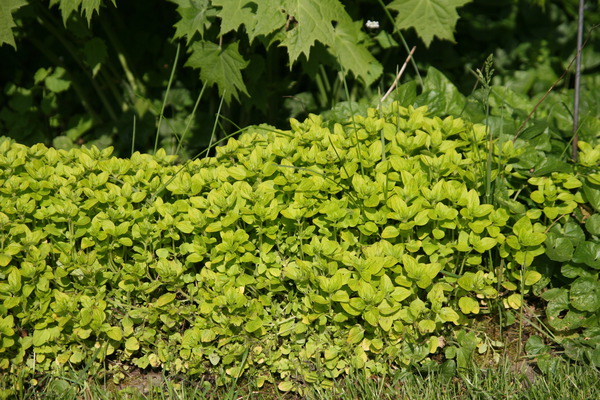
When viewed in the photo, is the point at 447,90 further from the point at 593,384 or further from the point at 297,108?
the point at 593,384

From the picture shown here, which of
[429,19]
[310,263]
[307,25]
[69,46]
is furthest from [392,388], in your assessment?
[69,46]

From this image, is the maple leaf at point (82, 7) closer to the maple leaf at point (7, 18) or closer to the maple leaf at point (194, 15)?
the maple leaf at point (7, 18)

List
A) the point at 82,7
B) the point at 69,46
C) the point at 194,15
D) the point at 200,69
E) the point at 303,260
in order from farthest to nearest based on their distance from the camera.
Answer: the point at 69,46 → the point at 200,69 → the point at 194,15 → the point at 82,7 → the point at 303,260

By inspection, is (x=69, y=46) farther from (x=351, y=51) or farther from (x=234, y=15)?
(x=351, y=51)

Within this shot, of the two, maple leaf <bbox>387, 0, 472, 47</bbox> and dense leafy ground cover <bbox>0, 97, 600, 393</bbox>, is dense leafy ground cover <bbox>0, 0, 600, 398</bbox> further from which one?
maple leaf <bbox>387, 0, 472, 47</bbox>

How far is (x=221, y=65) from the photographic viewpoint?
278 centimetres

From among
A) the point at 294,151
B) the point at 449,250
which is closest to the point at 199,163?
the point at 294,151

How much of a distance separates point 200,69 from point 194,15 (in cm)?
42

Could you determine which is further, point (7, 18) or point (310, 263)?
point (7, 18)

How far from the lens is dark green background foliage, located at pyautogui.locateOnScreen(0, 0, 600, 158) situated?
10.1 feet

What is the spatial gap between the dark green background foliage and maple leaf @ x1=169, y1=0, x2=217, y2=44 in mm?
45

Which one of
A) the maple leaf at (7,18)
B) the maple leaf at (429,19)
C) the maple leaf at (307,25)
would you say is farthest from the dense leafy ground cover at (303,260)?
the maple leaf at (429,19)

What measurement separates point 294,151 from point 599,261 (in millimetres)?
1112

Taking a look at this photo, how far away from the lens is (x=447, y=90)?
2.68 meters
